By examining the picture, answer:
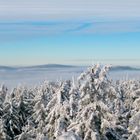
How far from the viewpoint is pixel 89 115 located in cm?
3038

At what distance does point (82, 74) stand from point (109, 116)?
9.76ft

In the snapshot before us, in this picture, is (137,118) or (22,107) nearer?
(137,118)

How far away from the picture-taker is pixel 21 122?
64562 mm

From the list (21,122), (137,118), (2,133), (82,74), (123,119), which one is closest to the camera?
(82,74)

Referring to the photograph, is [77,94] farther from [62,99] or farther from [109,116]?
[109,116]

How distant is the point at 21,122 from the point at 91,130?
34.9 m

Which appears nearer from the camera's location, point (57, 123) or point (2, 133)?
point (57, 123)

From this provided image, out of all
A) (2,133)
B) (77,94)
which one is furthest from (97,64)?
(2,133)

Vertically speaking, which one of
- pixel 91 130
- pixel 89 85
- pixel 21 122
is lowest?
pixel 21 122

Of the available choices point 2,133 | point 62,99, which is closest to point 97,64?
point 62,99

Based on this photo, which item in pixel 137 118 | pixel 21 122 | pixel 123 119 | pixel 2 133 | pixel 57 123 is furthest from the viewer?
pixel 21 122

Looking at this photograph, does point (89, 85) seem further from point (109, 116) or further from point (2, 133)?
point (2, 133)

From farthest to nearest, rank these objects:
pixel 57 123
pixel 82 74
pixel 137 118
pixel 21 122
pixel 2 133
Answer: pixel 21 122 < pixel 2 133 < pixel 57 123 < pixel 137 118 < pixel 82 74

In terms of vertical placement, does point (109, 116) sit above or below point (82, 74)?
below
